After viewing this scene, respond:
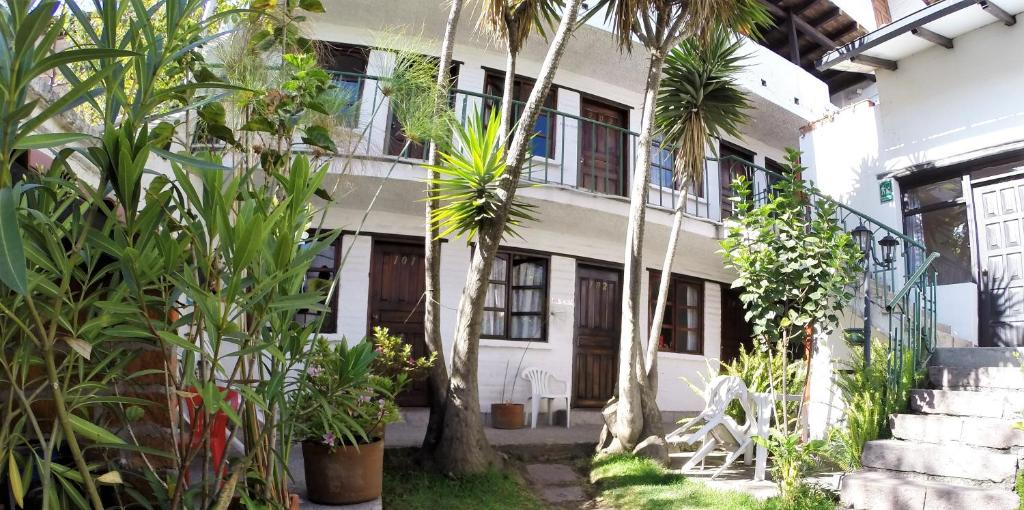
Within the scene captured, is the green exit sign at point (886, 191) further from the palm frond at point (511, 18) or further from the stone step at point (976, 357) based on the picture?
the palm frond at point (511, 18)

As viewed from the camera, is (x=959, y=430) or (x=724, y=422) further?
(x=724, y=422)

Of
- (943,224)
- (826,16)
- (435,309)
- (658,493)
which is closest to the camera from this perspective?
(658,493)

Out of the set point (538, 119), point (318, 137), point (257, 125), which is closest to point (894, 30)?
point (538, 119)

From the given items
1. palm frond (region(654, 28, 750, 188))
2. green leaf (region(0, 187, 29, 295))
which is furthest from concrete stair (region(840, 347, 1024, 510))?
green leaf (region(0, 187, 29, 295))

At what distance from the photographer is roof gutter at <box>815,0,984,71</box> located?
659 centimetres

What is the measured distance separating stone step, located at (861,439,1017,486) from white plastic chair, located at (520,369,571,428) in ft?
13.7

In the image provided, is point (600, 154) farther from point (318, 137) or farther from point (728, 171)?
point (318, 137)

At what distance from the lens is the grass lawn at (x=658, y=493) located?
4.62 m

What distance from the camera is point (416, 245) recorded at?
8.48 m

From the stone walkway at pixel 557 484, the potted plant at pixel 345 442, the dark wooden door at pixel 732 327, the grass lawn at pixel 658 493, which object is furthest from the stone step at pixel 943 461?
the dark wooden door at pixel 732 327

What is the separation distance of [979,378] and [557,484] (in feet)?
11.4

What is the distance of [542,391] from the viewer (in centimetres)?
856

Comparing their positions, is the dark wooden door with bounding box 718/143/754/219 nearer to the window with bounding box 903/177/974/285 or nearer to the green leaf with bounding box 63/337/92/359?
the window with bounding box 903/177/974/285

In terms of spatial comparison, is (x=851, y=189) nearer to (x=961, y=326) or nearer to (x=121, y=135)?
(x=961, y=326)
